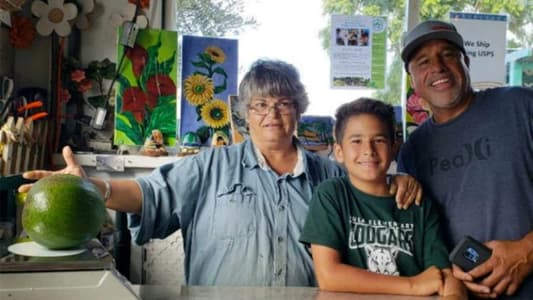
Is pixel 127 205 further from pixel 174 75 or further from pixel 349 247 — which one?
pixel 174 75

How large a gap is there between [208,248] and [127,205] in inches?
8.9

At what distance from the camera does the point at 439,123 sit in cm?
149

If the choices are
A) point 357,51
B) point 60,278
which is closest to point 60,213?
point 60,278

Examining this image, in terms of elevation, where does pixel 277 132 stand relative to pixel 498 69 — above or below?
Result: below

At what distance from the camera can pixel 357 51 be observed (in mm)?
2771

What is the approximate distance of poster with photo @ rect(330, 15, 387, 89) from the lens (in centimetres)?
274

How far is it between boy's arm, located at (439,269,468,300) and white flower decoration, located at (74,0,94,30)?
2044 millimetres

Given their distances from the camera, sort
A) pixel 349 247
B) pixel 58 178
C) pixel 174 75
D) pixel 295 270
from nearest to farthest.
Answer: pixel 58 178 < pixel 349 247 < pixel 295 270 < pixel 174 75

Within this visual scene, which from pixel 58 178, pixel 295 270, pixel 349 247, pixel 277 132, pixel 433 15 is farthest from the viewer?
pixel 433 15

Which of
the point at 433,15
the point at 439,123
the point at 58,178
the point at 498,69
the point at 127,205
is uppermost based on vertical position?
the point at 433,15

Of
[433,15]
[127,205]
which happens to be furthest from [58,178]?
[433,15]

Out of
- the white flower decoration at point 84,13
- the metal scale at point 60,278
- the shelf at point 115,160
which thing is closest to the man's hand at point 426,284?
the metal scale at point 60,278

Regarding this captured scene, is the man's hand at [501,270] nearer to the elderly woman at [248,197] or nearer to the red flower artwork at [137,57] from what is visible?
the elderly woman at [248,197]

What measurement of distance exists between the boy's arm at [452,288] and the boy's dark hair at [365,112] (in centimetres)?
33
